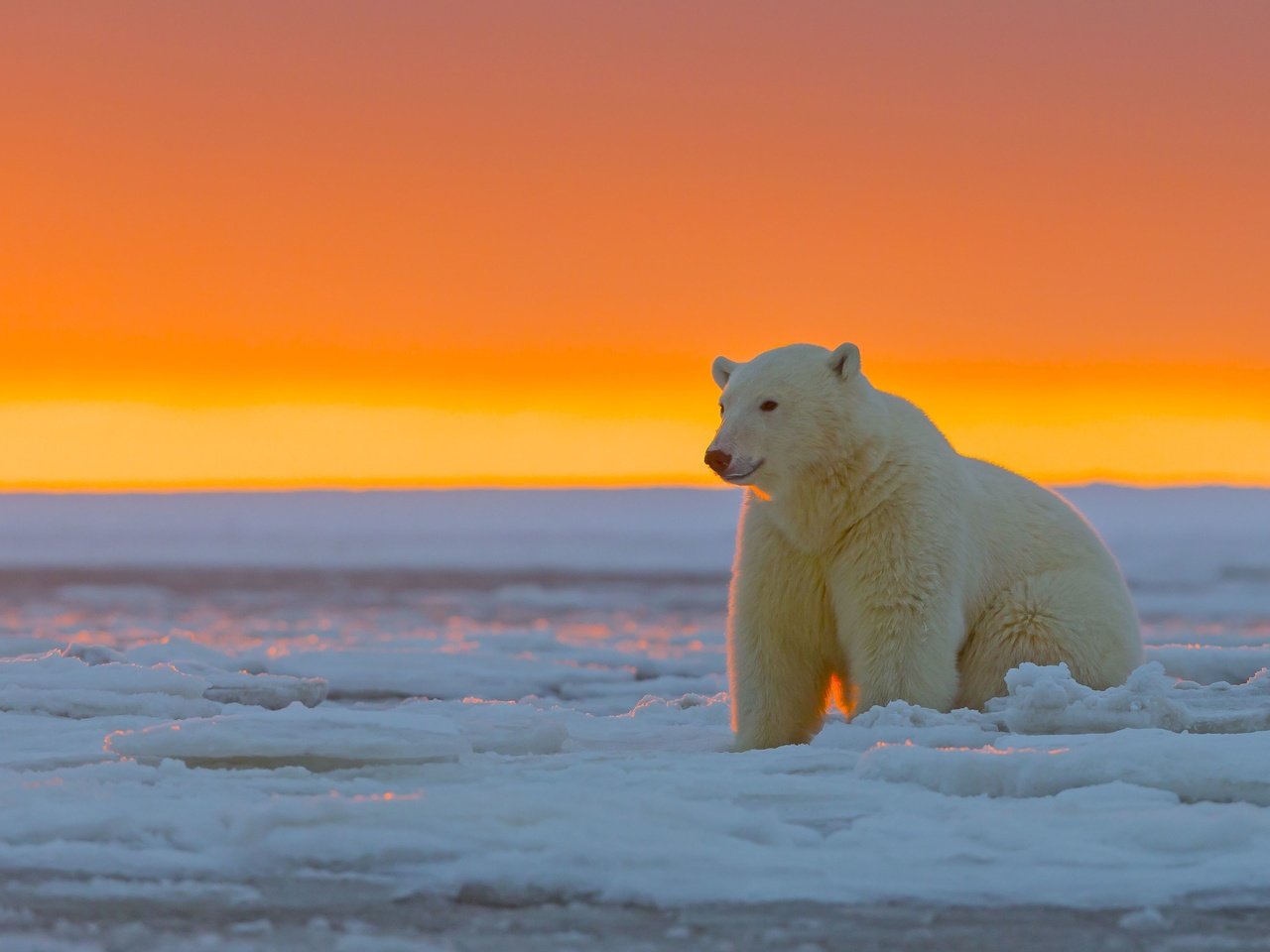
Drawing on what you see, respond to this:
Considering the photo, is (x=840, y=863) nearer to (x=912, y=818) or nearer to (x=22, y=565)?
(x=912, y=818)

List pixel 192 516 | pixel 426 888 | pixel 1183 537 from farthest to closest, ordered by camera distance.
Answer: pixel 192 516
pixel 1183 537
pixel 426 888

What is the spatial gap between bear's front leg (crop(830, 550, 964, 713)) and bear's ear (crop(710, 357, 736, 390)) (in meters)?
0.86

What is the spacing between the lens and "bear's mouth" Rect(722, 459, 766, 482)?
5.13 m

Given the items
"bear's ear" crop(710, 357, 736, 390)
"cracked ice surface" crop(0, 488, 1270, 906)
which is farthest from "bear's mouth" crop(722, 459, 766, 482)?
"cracked ice surface" crop(0, 488, 1270, 906)

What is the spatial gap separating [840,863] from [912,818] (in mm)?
338

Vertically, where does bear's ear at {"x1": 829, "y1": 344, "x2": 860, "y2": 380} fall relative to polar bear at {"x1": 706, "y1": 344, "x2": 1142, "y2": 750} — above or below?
above

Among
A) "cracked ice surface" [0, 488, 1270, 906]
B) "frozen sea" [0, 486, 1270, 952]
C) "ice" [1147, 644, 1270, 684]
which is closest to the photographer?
"frozen sea" [0, 486, 1270, 952]

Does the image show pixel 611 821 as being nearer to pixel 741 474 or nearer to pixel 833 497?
pixel 741 474

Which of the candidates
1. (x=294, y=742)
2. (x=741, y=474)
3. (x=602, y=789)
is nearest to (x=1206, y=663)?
(x=741, y=474)

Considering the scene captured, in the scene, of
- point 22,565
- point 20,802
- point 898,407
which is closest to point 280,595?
point 22,565

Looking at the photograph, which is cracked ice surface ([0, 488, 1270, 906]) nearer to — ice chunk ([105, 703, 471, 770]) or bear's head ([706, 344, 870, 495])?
ice chunk ([105, 703, 471, 770])

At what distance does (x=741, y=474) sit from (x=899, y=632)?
0.69 m

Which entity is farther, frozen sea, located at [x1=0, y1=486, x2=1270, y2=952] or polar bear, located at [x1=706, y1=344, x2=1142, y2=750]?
polar bear, located at [x1=706, y1=344, x2=1142, y2=750]

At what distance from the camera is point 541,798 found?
373 cm
